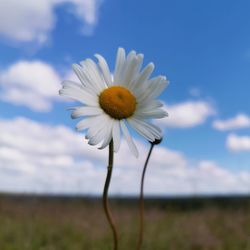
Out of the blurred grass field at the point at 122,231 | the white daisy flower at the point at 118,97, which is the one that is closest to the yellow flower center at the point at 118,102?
the white daisy flower at the point at 118,97

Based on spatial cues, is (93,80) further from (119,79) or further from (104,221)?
(104,221)

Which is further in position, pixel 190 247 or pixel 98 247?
pixel 190 247

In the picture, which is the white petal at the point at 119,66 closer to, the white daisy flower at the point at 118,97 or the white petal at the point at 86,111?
the white daisy flower at the point at 118,97

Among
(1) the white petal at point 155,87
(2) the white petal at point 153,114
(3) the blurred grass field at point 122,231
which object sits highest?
(1) the white petal at point 155,87

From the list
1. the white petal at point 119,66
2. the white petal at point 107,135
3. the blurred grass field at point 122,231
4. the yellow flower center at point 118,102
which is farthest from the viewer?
the blurred grass field at point 122,231

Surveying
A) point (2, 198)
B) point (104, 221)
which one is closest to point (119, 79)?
point (104, 221)

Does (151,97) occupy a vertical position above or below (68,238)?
above

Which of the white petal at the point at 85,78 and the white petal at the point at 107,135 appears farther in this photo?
the white petal at the point at 85,78

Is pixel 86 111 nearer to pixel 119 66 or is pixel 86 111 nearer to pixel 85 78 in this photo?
pixel 85 78

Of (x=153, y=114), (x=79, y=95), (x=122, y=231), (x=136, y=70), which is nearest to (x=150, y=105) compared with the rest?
(x=153, y=114)
